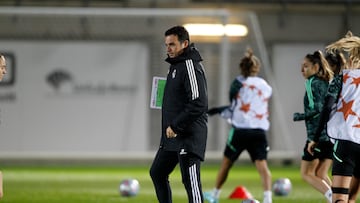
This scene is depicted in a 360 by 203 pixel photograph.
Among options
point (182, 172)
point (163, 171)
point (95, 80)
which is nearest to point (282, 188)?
point (163, 171)

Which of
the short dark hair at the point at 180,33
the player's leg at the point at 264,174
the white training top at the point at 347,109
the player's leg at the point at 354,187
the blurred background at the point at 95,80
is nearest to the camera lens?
the white training top at the point at 347,109

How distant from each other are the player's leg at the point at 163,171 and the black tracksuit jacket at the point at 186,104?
15 centimetres

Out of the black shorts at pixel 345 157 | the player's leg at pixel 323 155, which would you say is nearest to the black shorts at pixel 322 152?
the player's leg at pixel 323 155

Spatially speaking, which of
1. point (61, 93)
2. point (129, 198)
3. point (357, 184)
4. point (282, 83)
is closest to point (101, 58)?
point (61, 93)

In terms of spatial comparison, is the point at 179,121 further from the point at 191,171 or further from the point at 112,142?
the point at 112,142

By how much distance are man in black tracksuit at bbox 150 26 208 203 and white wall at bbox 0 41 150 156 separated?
16279 millimetres

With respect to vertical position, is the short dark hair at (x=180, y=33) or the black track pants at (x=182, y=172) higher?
the short dark hair at (x=180, y=33)

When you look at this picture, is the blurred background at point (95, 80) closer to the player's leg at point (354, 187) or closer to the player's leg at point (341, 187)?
the player's leg at point (354, 187)

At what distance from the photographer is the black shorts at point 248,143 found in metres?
15.0

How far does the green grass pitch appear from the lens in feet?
52.6

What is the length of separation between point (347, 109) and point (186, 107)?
159 cm

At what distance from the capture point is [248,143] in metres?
15.0

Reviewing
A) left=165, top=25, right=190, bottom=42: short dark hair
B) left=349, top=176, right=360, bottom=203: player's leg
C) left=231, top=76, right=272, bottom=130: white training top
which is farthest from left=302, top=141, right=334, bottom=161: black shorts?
left=165, top=25, right=190, bottom=42: short dark hair

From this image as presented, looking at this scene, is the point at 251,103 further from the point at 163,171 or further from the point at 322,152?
the point at 163,171
